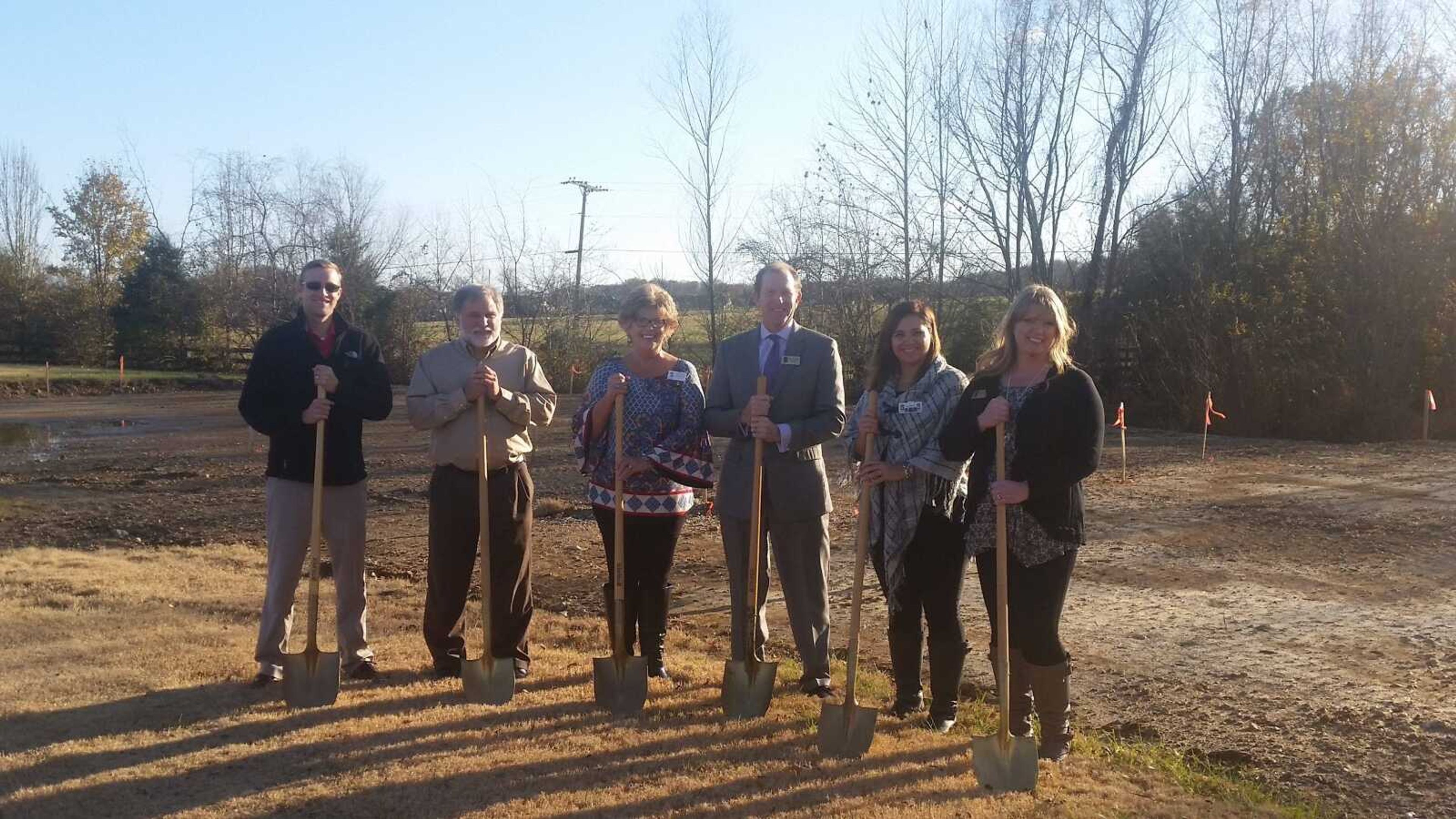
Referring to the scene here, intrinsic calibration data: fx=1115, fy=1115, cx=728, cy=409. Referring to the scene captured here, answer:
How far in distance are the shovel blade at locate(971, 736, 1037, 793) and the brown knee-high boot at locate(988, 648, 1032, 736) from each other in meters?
0.27

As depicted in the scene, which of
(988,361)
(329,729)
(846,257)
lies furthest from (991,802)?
(846,257)

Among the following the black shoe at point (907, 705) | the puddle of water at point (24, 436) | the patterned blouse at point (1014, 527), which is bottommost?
the black shoe at point (907, 705)

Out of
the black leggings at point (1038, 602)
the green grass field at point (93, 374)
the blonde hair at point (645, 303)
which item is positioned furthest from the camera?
the green grass field at point (93, 374)

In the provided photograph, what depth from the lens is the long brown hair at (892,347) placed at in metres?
4.25

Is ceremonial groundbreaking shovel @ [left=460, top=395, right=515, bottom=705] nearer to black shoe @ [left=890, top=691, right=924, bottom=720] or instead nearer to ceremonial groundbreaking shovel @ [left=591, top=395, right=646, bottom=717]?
ceremonial groundbreaking shovel @ [left=591, top=395, right=646, bottom=717]

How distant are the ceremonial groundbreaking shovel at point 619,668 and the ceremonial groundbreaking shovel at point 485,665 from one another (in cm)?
37

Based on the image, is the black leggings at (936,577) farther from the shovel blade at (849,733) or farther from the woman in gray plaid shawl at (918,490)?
the shovel blade at (849,733)

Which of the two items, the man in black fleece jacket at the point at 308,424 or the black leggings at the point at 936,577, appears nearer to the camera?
the black leggings at the point at 936,577

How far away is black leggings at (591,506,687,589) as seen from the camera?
4.80m

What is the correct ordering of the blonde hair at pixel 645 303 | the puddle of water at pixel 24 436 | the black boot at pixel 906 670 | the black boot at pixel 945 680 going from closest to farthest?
the black boot at pixel 945 680 < the black boot at pixel 906 670 < the blonde hair at pixel 645 303 < the puddle of water at pixel 24 436

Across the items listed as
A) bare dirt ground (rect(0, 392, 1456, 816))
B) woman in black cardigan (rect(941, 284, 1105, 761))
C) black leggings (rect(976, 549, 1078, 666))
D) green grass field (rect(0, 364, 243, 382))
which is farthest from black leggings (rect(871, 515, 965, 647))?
green grass field (rect(0, 364, 243, 382))

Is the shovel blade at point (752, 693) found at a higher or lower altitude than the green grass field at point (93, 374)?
→ lower

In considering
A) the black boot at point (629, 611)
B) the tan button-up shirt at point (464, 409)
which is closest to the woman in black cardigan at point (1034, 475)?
the black boot at point (629, 611)

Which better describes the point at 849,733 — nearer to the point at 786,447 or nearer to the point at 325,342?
the point at 786,447
